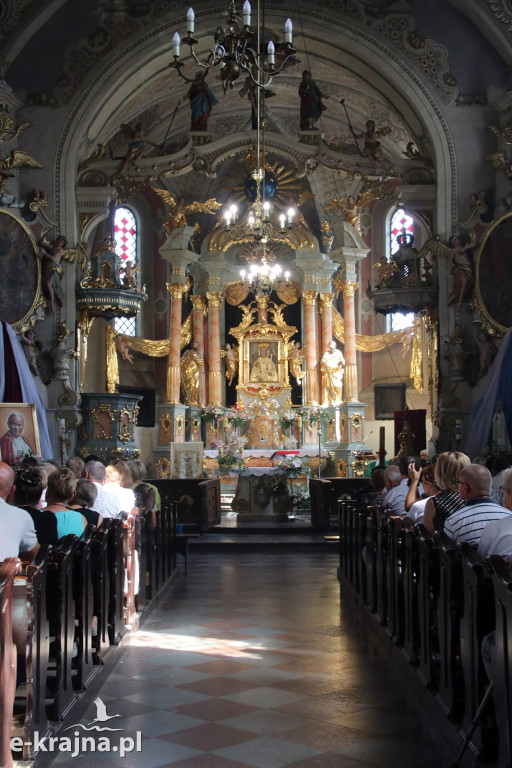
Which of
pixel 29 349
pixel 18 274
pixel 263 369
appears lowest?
pixel 29 349

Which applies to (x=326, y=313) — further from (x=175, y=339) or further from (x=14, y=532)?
(x=14, y=532)

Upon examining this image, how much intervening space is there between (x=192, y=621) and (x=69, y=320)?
8642mm

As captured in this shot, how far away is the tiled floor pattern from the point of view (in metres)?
4.12

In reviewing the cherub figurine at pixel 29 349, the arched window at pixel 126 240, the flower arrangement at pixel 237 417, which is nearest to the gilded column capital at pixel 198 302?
the arched window at pixel 126 240

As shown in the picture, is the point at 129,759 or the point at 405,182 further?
the point at 405,182

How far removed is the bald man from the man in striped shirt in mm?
2082

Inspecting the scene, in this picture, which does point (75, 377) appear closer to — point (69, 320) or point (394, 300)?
point (69, 320)

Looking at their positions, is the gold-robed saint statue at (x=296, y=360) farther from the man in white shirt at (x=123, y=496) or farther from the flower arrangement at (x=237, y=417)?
the man in white shirt at (x=123, y=496)

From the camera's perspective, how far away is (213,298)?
21266 mm

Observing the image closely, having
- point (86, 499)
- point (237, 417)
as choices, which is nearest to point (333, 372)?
point (237, 417)

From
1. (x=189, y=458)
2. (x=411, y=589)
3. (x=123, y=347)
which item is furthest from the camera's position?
(x=123, y=347)

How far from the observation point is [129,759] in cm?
407

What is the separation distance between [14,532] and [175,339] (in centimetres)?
1616

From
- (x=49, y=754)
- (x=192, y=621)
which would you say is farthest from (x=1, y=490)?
(x=192, y=621)
